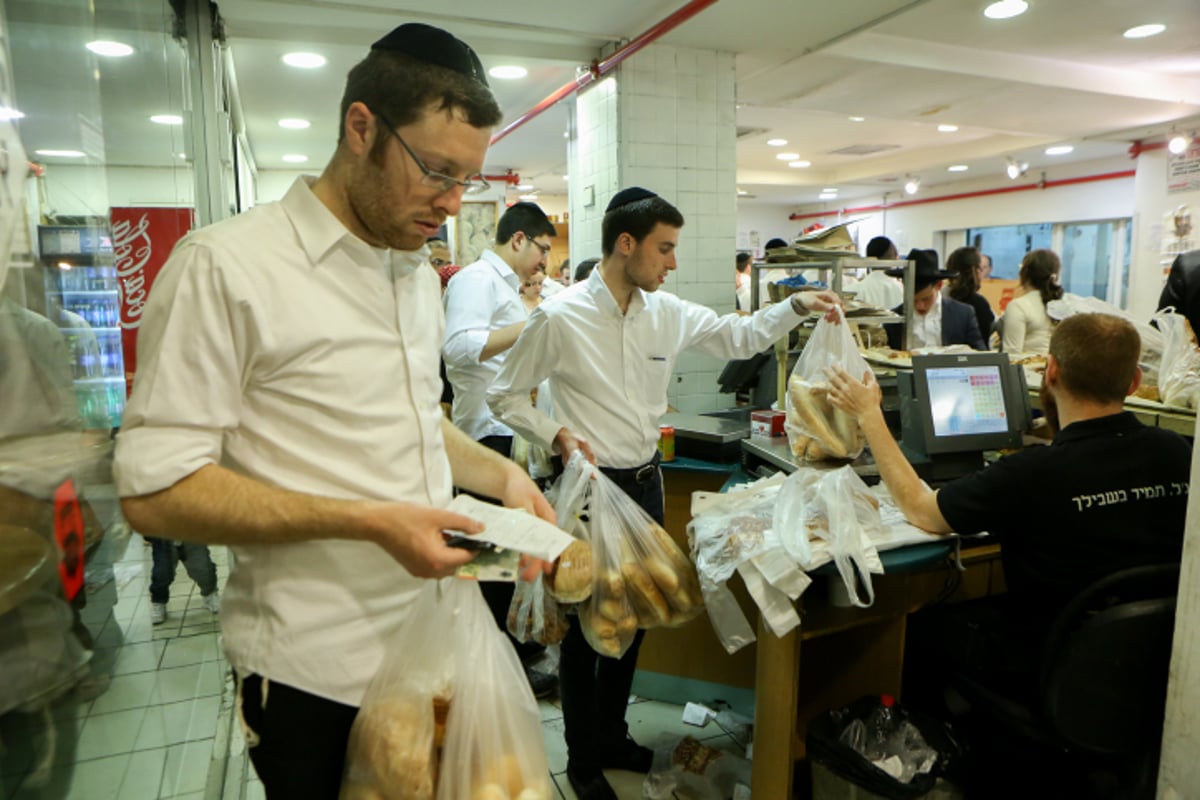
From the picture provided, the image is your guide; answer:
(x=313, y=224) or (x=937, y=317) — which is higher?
(x=313, y=224)

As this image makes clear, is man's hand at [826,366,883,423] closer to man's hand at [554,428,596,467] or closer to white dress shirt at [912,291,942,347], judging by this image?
man's hand at [554,428,596,467]

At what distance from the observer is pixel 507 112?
20.4 feet

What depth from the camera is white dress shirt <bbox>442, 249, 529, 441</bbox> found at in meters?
3.26

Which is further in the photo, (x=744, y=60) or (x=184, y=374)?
(x=744, y=60)

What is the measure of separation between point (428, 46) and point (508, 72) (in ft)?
13.4

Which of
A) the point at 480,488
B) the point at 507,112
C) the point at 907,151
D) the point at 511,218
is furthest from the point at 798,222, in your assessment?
the point at 480,488

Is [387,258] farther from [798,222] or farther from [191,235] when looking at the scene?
[798,222]

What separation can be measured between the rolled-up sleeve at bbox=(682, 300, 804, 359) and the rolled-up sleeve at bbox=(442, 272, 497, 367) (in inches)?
33.7

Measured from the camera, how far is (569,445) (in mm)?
2217

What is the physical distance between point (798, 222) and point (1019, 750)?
559 inches

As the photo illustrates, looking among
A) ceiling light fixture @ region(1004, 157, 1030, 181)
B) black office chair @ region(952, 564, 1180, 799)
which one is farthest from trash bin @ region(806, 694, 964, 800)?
ceiling light fixture @ region(1004, 157, 1030, 181)

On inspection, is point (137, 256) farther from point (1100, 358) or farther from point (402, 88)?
point (1100, 358)

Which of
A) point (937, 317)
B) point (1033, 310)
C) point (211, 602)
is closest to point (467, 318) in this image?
point (211, 602)

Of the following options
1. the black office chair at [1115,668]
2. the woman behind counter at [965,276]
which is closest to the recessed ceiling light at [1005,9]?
the woman behind counter at [965,276]
